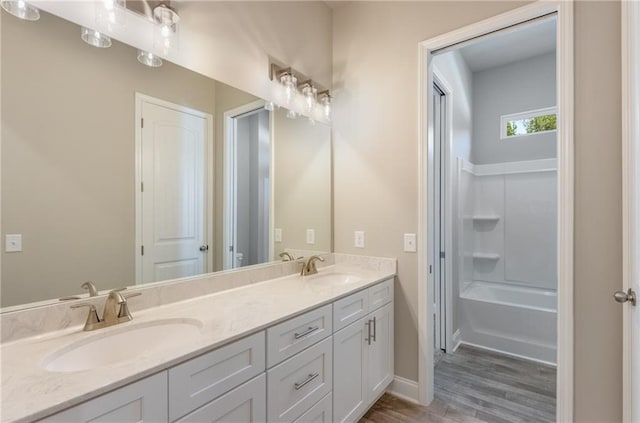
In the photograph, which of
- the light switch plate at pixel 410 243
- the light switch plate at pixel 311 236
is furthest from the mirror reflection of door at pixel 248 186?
the light switch plate at pixel 410 243

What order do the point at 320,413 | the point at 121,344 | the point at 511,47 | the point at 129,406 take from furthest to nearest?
the point at 511,47 < the point at 320,413 < the point at 121,344 < the point at 129,406

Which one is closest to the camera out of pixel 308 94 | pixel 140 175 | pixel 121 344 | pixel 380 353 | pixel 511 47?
pixel 121 344

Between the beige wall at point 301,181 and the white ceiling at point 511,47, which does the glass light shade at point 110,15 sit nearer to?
the beige wall at point 301,181

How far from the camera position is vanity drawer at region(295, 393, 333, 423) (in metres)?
1.36

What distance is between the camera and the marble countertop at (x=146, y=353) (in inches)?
27.2

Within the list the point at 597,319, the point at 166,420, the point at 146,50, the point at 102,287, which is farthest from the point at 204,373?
the point at 597,319

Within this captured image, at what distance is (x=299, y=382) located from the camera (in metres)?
1.32

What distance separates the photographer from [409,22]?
2098mm

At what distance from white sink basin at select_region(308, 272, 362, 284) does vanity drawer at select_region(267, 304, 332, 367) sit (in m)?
0.54

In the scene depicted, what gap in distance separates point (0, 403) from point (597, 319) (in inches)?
89.0

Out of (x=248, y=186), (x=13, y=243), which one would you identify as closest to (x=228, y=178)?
(x=248, y=186)

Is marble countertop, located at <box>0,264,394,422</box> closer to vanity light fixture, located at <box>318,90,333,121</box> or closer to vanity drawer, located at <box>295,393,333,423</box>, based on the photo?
vanity drawer, located at <box>295,393,333,423</box>

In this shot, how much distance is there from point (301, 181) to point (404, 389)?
65.5 inches

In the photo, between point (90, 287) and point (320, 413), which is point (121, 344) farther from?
point (320, 413)
